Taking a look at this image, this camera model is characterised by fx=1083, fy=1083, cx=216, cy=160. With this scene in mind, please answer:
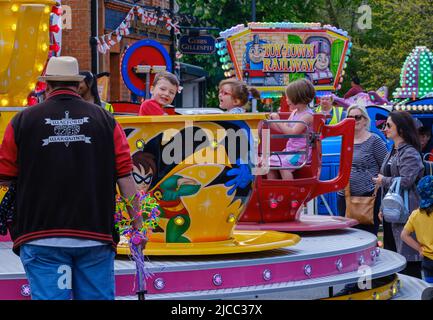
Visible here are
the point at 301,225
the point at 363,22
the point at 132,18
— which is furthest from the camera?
the point at 363,22

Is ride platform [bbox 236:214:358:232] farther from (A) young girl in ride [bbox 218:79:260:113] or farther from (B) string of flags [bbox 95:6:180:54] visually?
(B) string of flags [bbox 95:6:180:54]

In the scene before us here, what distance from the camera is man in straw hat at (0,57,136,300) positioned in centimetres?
490

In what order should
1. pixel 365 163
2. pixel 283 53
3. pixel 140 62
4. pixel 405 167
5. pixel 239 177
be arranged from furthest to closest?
pixel 283 53, pixel 140 62, pixel 365 163, pixel 405 167, pixel 239 177

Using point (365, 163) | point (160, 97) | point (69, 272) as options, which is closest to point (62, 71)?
point (69, 272)

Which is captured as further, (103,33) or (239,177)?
(103,33)

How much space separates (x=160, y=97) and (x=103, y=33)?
19755 millimetres

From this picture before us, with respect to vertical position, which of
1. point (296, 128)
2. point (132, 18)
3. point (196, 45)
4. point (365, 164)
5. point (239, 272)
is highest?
point (132, 18)

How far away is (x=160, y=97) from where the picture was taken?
7.17 meters

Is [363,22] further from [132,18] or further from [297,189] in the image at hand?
[297,189]

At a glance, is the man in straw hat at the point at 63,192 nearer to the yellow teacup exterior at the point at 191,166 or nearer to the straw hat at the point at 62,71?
the straw hat at the point at 62,71

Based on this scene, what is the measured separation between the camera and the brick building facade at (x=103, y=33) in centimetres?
2561

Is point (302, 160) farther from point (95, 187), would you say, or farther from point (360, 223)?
point (95, 187)

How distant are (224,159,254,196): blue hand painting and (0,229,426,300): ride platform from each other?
1.41 ft
